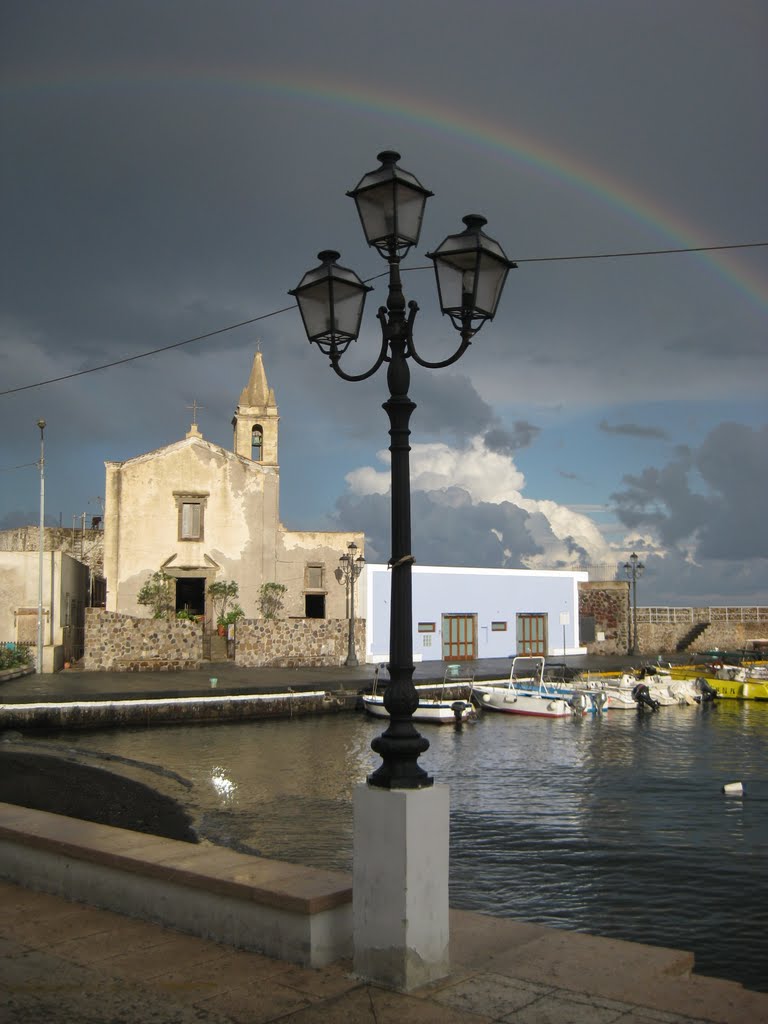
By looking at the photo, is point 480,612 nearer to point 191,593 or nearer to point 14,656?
point 191,593

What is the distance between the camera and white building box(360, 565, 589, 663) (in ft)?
135

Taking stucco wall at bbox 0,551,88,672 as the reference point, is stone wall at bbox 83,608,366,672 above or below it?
below

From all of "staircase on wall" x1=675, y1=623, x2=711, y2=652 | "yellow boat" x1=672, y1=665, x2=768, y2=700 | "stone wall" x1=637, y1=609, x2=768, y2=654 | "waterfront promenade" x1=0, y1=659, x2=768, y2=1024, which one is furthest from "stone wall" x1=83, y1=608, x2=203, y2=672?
"staircase on wall" x1=675, y1=623, x2=711, y2=652

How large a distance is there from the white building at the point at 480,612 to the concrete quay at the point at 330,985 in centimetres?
3451

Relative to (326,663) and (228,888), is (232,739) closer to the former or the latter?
(326,663)

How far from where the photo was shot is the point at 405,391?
5.61 m

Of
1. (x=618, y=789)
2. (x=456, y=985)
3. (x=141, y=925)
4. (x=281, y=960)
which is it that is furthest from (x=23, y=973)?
(x=618, y=789)

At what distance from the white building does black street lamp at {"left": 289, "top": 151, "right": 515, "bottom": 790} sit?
34.5m

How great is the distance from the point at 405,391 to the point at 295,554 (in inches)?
1366

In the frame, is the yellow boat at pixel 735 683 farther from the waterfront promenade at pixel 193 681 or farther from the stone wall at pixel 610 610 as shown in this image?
the stone wall at pixel 610 610

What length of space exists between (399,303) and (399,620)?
76.5 inches

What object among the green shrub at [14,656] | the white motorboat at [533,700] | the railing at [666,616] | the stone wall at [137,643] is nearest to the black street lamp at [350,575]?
the white motorboat at [533,700]

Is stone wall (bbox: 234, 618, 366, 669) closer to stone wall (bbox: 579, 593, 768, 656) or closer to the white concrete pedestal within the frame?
stone wall (bbox: 579, 593, 768, 656)

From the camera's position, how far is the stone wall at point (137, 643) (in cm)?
3200
